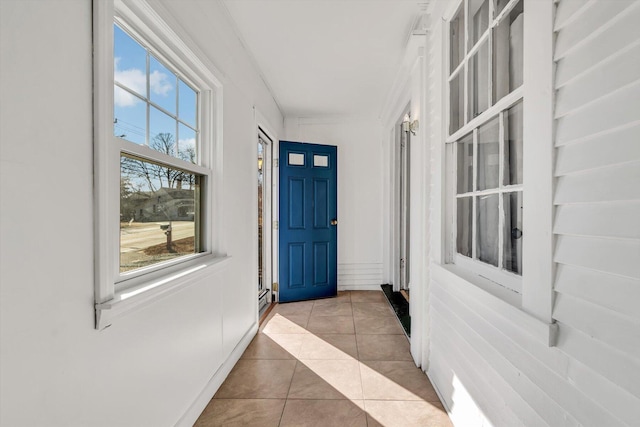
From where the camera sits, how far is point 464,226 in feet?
5.65

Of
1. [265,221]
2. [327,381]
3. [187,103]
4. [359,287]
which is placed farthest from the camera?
[359,287]

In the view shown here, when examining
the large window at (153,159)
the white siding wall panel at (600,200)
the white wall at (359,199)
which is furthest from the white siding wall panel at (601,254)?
the white wall at (359,199)

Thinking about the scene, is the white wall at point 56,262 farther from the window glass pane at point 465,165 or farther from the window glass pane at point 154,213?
the window glass pane at point 465,165

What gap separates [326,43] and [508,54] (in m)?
1.71

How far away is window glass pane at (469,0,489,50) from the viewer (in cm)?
145

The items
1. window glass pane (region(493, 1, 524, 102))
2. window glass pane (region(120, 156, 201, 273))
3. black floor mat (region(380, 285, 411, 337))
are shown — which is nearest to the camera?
window glass pane (region(493, 1, 524, 102))

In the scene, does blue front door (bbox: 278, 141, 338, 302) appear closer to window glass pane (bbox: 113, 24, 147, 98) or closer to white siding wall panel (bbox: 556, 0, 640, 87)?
window glass pane (bbox: 113, 24, 147, 98)

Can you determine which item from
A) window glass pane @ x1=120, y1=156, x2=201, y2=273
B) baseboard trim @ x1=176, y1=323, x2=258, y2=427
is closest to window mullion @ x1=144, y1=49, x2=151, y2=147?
window glass pane @ x1=120, y1=156, x2=201, y2=273

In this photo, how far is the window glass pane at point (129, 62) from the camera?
1.23 m

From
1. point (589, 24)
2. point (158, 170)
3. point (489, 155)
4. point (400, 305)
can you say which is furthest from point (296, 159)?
point (589, 24)

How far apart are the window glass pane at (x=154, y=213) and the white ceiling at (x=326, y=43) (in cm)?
136

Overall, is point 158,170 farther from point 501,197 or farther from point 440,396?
point 440,396

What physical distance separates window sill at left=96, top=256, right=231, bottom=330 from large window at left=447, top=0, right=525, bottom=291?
151 cm

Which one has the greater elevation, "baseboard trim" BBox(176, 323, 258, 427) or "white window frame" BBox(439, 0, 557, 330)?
"white window frame" BBox(439, 0, 557, 330)
